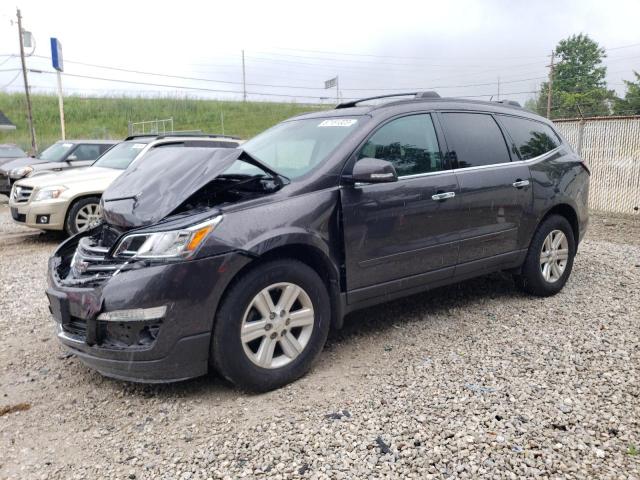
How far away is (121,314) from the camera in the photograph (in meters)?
2.85

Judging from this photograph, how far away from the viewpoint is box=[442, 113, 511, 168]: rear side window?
4223mm

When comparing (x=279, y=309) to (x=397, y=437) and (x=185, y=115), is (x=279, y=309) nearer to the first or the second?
(x=397, y=437)

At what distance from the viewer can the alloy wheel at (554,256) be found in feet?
16.1

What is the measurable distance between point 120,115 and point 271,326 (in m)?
47.1

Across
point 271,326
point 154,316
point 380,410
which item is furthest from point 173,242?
point 380,410

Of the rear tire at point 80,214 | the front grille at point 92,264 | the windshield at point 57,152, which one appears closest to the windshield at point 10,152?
the windshield at point 57,152

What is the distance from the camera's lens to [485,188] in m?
4.27

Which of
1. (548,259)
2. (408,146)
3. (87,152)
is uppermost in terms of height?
(87,152)

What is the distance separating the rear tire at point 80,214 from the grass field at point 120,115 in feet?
116

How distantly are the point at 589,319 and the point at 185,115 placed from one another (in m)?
47.0

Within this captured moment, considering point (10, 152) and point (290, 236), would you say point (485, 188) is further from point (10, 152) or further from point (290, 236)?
point (10, 152)

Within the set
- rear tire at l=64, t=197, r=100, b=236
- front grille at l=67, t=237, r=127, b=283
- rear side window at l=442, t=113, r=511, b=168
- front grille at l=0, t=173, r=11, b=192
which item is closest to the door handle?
rear side window at l=442, t=113, r=511, b=168

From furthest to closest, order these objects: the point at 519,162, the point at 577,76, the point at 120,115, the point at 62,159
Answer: the point at 577,76 < the point at 120,115 < the point at 62,159 < the point at 519,162

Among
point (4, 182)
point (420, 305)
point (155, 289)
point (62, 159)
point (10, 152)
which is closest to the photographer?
point (155, 289)
